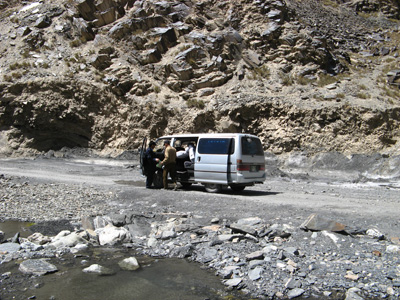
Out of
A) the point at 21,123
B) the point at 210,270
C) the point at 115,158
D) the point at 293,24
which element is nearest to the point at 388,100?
the point at 293,24

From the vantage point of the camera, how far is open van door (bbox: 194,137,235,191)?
37.2ft

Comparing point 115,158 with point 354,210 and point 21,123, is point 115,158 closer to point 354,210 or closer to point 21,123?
point 21,123

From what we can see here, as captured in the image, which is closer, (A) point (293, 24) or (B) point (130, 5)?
(A) point (293, 24)

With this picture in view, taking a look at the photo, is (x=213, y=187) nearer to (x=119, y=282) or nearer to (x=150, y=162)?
(x=150, y=162)

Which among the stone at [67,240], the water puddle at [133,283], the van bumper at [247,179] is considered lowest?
the water puddle at [133,283]

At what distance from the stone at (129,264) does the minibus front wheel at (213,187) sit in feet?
20.3

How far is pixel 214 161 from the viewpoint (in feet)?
38.1

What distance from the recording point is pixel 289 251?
5867mm

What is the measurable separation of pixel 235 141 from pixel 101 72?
812 inches

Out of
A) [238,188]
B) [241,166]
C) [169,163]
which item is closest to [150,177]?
[169,163]

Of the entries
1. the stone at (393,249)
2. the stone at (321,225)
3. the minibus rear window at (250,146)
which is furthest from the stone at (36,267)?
the minibus rear window at (250,146)

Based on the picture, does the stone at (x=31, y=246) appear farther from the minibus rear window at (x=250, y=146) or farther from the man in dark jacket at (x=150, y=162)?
the minibus rear window at (x=250, y=146)

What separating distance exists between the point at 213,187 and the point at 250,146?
2.02m

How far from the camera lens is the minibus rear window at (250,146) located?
37.4 feet
